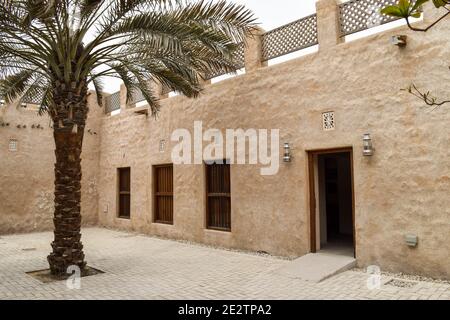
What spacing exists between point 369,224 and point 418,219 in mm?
833

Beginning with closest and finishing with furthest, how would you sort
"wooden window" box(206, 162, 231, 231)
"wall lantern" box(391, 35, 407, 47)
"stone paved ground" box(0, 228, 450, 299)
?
1. "stone paved ground" box(0, 228, 450, 299)
2. "wall lantern" box(391, 35, 407, 47)
3. "wooden window" box(206, 162, 231, 231)

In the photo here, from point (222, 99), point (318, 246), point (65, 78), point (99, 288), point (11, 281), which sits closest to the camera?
point (99, 288)

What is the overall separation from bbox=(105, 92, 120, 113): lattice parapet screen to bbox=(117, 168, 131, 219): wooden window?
2.52m

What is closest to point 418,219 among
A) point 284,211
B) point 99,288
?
point 284,211

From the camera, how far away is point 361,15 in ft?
23.2

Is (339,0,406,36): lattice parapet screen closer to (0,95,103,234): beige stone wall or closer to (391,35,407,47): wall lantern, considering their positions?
(391,35,407,47): wall lantern

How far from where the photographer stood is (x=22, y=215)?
1269cm

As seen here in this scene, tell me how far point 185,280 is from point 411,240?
377cm

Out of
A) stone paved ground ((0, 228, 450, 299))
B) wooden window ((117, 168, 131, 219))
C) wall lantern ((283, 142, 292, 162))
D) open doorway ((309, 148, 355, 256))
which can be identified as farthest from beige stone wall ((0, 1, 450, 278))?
wooden window ((117, 168, 131, 219))

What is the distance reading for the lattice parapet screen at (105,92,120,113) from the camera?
1412 cm

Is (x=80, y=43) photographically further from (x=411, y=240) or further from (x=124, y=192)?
(x=124, y=192)

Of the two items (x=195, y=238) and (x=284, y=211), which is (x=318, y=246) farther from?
(x=195, y=238)

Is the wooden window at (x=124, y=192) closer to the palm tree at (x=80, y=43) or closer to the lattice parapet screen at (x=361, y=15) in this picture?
the palm tree at (x=80, y=43)

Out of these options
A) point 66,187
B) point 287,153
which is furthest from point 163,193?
point 287,153
